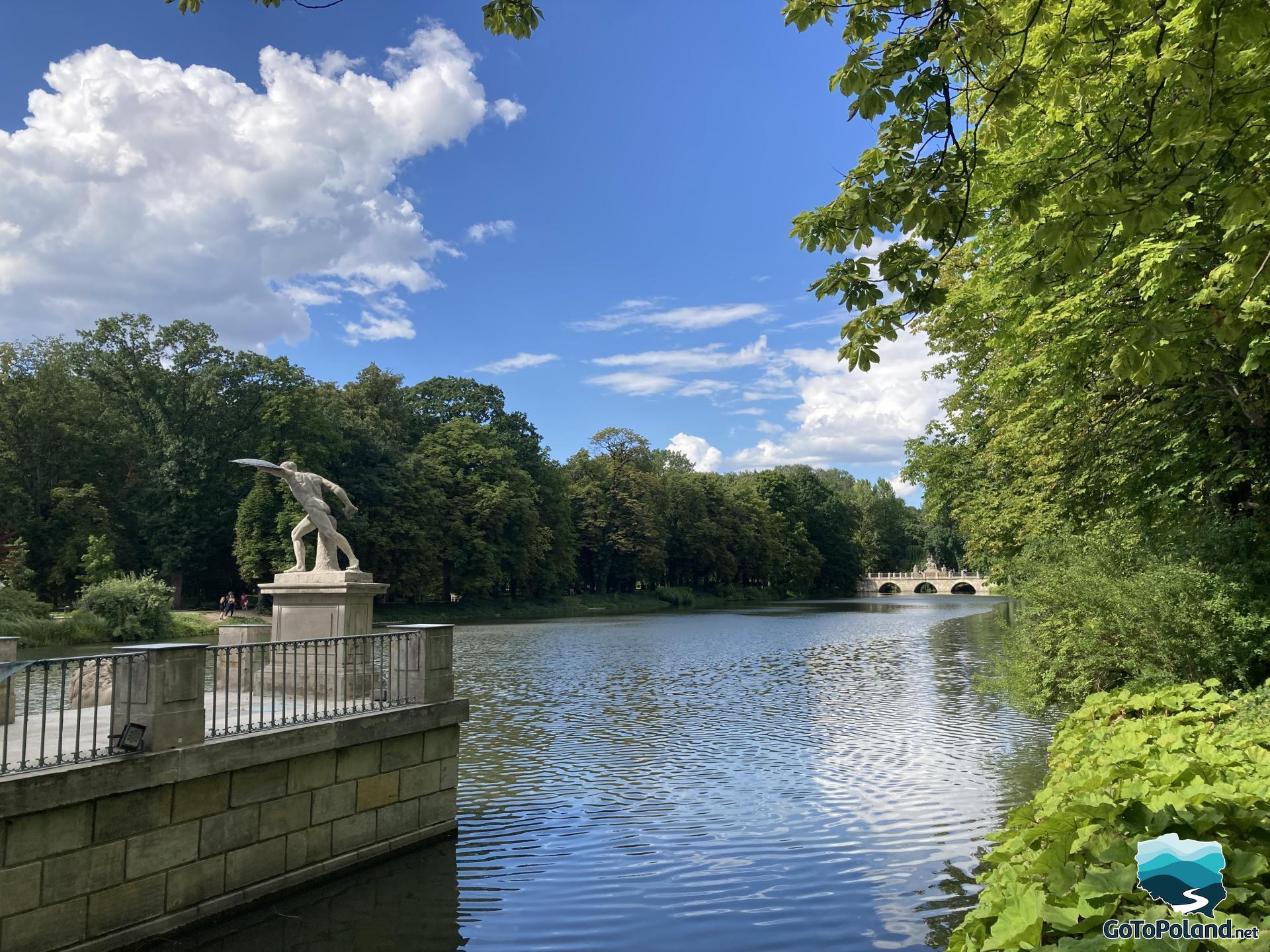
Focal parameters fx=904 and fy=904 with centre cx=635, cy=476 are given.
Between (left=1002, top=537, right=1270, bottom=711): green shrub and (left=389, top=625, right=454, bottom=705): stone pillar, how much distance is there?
322 inches

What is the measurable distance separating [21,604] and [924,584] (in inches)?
3680

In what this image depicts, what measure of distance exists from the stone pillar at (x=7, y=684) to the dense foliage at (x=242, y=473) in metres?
30.9

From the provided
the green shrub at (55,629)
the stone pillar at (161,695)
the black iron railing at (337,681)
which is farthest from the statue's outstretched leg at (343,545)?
the green shrub at (55,629)

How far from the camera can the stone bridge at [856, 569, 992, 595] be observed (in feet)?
345

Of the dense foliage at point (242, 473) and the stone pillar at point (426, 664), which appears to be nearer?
the stone pillar at point (426, 664)

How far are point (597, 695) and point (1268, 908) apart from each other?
57.4 feet

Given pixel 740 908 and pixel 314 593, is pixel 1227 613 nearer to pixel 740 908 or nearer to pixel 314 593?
pixel 740 908

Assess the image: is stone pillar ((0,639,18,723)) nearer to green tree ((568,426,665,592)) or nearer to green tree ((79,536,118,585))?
green tree ((79,536,118,585))

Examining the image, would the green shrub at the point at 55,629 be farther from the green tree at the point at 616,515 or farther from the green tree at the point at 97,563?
the green tree at the point at 616,515

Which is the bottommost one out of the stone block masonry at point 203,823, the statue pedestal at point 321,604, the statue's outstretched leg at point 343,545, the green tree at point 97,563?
the stone block masonry at point 203,823

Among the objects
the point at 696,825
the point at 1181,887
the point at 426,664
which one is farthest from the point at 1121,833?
the point at 426,664

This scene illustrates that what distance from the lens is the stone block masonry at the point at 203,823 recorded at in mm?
5852

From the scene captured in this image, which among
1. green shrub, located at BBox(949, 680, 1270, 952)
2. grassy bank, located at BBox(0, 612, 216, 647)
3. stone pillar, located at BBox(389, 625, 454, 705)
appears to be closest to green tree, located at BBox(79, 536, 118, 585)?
grassy bank, located at BBox(0, 612, 216, 647)

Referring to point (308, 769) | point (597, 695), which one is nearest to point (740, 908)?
point (308, 769)
